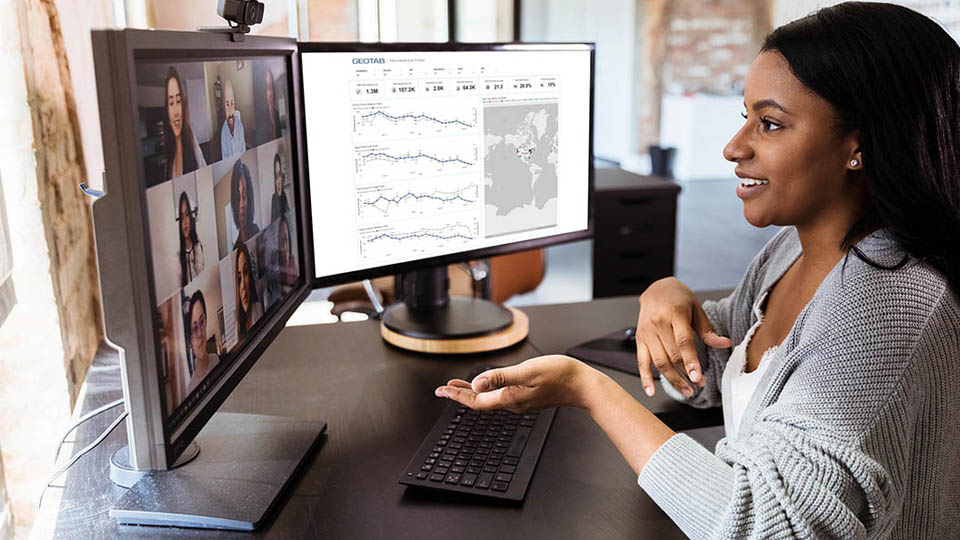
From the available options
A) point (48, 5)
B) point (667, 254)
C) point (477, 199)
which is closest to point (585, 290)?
→ point (667, 254)

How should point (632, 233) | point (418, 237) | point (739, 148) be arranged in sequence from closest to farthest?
point (739, 148) → point (418, 237) → point (632, 233)

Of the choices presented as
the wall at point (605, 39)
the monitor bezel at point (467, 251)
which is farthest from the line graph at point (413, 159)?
the wall at point (605, 39)

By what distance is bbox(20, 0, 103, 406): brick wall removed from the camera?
1314mm

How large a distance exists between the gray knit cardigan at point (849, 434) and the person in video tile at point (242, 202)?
20.6 inches

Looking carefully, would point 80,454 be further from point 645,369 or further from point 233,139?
point 645,369

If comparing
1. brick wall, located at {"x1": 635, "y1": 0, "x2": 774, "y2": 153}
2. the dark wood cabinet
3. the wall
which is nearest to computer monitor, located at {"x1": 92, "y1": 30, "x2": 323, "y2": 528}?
the dark wood cabinet

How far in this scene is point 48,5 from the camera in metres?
1.41

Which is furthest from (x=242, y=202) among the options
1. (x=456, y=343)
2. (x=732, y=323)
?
(x=732, y=323)

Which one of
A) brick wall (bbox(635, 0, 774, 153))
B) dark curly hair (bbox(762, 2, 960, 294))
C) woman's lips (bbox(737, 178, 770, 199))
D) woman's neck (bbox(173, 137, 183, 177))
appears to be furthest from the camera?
brick wall (bbox(635, 0, 774, 153))

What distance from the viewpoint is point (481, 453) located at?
100 cm

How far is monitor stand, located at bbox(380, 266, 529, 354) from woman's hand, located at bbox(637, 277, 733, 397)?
0.89 ft

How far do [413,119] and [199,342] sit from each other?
597 mm

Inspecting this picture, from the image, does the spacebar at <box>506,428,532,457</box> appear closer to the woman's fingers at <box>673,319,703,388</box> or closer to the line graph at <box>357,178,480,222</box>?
the woman's fingers at <box>673,319,703,388</box>

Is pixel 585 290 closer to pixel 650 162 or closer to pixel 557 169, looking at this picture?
pixel 557 169
